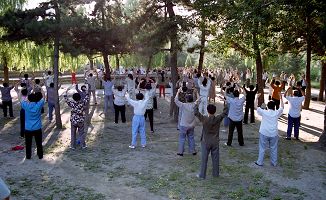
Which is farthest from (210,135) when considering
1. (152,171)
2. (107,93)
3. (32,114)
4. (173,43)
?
A: (107,93)

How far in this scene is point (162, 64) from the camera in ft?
151

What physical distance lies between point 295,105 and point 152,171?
5465mm

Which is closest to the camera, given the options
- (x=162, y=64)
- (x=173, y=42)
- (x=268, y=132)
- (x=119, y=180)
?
(x=119, y=180)

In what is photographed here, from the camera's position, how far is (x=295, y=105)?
11.6 m

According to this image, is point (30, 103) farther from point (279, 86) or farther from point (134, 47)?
point (279, 86)

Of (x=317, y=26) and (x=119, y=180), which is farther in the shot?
(x=317, y=26)

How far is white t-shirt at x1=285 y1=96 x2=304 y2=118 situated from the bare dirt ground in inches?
35.6

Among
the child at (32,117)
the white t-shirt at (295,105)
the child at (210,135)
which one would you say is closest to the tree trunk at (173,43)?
the white t-shirt at (295,105)

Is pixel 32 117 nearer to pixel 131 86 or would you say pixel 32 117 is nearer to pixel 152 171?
pixel 152 171

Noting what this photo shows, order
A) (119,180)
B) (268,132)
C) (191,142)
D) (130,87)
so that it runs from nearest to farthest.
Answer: (119,180), (268,132), (191,142), (130,87)

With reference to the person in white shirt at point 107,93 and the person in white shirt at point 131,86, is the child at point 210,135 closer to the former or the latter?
the person in white shirt at point 107,93

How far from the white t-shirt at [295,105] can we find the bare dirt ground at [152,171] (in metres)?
0.90

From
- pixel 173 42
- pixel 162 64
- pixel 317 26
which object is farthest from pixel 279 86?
pixel 162 64

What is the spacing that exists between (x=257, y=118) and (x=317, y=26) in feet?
14.9
